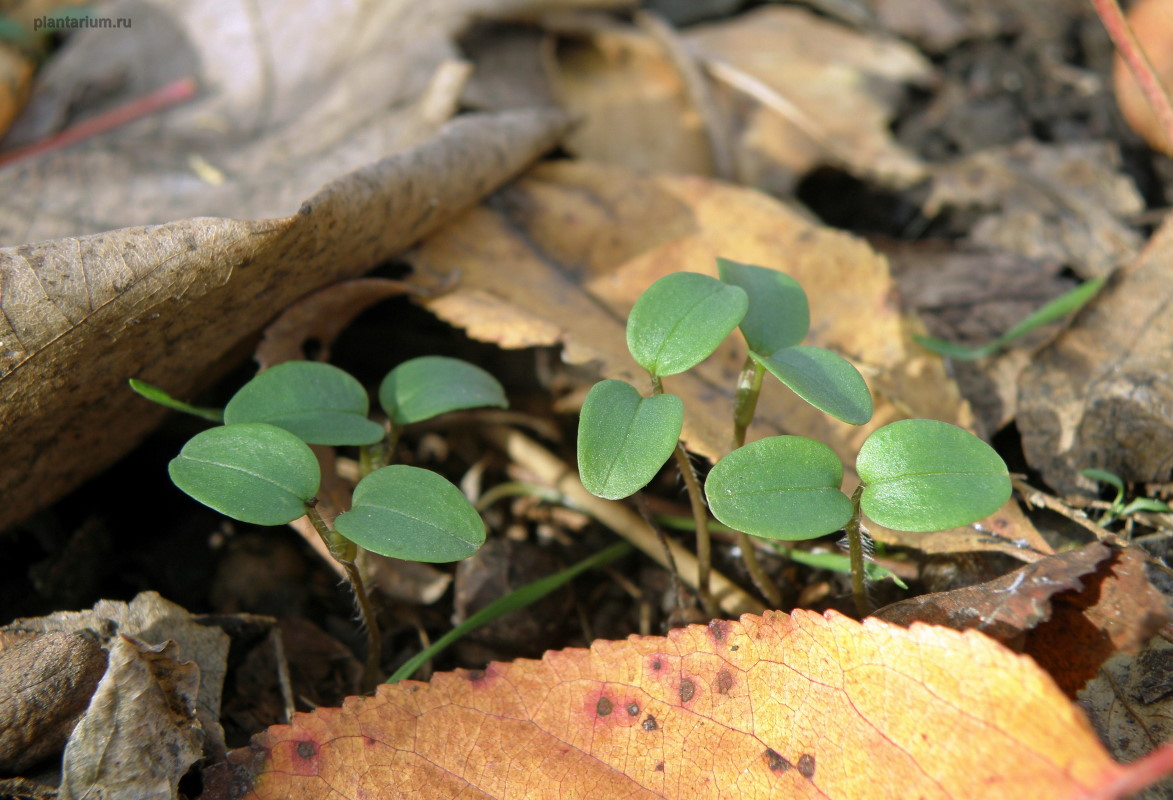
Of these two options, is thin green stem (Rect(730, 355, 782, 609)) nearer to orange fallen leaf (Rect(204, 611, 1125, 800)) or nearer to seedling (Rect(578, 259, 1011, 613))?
seedling (Rect(578, 259, 1011, 613))

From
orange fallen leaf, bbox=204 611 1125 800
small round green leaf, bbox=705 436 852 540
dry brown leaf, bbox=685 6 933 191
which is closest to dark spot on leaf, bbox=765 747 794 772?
orange fallen leaf, bbox=204 611 1125 800

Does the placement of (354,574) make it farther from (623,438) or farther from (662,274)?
(662,274)

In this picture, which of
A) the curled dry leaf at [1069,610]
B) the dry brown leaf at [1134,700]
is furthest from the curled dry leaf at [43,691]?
the dry brown leaf at [1134,700]

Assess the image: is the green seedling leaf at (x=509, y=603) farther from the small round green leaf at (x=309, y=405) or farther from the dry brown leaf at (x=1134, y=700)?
the dry brown leaf at (x=1134, y=700)

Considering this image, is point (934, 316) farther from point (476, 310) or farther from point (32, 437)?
point (32, 437)

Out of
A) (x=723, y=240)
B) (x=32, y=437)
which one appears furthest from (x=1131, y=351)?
(x=32, y=437)

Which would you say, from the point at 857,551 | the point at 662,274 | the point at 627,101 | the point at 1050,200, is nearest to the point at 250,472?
the point at 857,551
